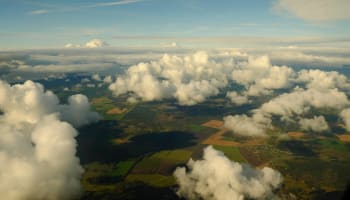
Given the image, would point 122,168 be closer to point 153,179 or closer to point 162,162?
point 162,162

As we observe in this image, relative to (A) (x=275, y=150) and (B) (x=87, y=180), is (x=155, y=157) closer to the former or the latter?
(B) (x=87, y=180)

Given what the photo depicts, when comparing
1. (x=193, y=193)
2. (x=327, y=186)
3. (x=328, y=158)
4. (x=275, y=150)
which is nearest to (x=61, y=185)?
(x=193, y=193)

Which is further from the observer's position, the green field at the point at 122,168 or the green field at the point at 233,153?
the green field at the point at 233,153

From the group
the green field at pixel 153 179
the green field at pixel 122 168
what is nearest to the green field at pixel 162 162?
the green field at pixel 122 168

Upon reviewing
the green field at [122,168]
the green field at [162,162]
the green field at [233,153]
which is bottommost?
the green field at [233,153]

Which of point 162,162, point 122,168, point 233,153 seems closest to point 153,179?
point 122,168

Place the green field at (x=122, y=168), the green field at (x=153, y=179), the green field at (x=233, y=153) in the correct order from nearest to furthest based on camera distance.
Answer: the green field at (x=153, y=179)
the green field at (x=122, y=168)
the green field at (x=233, y=153)

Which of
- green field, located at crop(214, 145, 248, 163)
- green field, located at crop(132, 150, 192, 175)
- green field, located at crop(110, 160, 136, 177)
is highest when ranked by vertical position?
green field, located at crop(110, 160, 136, 177)

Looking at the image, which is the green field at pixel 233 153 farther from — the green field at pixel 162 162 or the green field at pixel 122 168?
the green field at pixel 122 168

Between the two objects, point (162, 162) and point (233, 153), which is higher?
point (162, 162)

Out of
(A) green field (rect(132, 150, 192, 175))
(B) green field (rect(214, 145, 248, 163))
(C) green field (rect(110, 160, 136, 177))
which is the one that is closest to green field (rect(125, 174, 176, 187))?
(A) green field (rect(132, 150, 192, 175))

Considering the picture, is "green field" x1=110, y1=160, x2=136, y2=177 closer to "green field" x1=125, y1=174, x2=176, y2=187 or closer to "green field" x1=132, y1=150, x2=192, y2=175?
"green field" x1=132, y1=150, x2=192, y2=175
